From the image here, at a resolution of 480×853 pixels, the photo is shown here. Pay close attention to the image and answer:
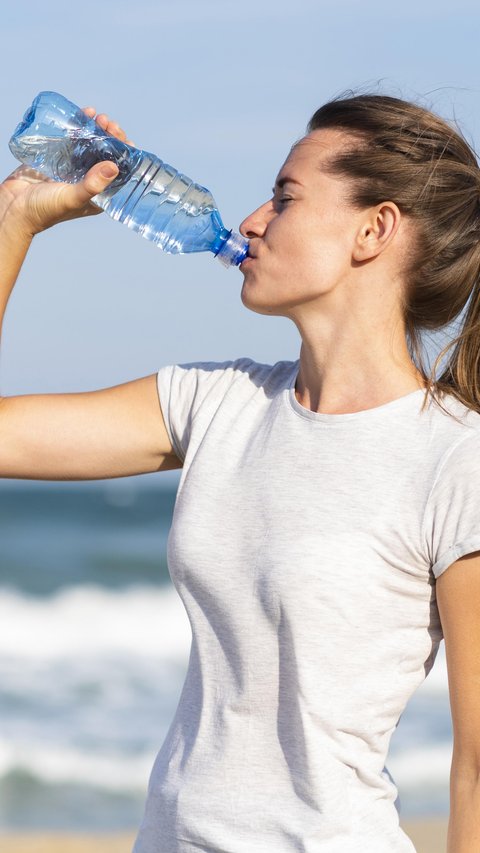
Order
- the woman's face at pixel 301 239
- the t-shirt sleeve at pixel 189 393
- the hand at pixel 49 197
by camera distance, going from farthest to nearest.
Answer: the hand at pixel 49 197 → the t-shirt sleeve at pixel 189 393 → the woman's face at pixel 301 239

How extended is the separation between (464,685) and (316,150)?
1.07 metres

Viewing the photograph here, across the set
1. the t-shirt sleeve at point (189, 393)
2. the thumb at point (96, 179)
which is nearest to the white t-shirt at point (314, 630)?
the t-shirt sleeve at point (189, 393)

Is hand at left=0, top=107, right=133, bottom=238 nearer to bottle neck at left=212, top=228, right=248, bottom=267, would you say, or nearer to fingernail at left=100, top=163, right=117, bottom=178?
fingernail at left=100, top=163, right=117, bottom=178

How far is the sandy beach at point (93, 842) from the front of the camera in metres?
5.94

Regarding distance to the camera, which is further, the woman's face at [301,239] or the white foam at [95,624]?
the white foam at [95,624]

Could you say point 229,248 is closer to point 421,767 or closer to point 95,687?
point 421,767

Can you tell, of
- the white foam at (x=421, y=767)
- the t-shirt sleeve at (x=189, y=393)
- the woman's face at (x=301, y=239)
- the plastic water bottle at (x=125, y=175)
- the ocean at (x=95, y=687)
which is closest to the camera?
the woman's face at (x=301, y=239)

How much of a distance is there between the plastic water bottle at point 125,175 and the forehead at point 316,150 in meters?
0.42

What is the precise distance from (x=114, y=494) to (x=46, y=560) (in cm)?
635

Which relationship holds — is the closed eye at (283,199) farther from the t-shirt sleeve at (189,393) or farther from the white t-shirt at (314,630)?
the white t-shirt at (314,630)

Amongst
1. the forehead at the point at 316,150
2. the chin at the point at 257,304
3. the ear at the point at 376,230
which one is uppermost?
the forehead at the point at 316,150

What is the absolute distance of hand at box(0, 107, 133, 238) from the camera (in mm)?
2527

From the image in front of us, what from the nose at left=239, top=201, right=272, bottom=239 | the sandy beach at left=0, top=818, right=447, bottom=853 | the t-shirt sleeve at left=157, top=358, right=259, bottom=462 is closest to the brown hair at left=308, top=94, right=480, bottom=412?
the nose at left=239, top=201, right=272, bottom=239

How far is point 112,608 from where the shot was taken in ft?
43.8
